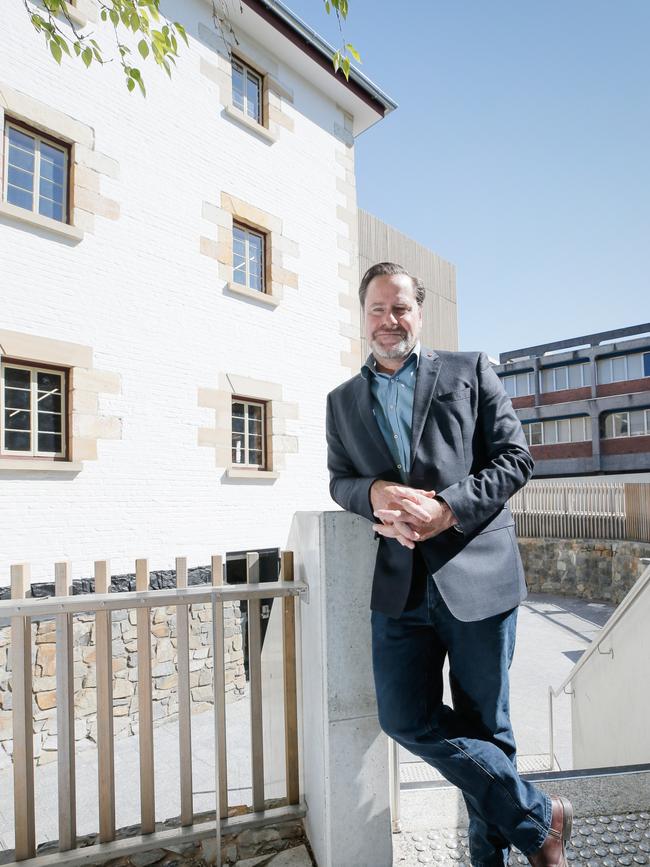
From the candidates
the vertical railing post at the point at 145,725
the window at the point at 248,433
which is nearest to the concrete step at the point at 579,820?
the vertical railing post at the point at 145,725

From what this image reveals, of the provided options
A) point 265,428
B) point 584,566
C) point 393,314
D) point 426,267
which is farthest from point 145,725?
point 584,566

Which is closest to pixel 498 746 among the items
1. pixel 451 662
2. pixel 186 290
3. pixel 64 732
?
pixel 451 662

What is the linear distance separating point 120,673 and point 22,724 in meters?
5.97

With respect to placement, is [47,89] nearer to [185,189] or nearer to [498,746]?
[185,189]

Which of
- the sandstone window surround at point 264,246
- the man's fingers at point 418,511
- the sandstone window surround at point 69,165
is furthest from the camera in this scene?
the sandstone window surround at point 264,246

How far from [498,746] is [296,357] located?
29.4 feet

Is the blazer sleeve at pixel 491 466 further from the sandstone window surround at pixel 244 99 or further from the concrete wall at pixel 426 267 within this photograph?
the concrete wall at pixel 426 267

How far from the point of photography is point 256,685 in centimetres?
259

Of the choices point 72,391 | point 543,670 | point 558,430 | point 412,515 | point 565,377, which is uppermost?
point 565,377

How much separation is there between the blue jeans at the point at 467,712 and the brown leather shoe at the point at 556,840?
0.10 ft

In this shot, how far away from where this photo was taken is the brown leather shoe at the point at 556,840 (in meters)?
1.79

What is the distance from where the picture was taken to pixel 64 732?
2342 millimetres

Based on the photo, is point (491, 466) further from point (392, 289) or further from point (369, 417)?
point (392, 289)

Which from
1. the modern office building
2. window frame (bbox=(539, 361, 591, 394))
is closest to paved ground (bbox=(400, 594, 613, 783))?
the modern office building
